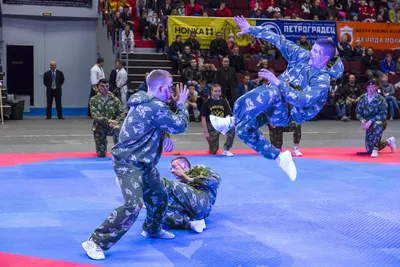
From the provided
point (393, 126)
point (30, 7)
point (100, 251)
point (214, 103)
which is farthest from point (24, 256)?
point (30, 7)

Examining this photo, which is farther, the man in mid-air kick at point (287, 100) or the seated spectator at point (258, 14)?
the seated spectator at point (258, 14)

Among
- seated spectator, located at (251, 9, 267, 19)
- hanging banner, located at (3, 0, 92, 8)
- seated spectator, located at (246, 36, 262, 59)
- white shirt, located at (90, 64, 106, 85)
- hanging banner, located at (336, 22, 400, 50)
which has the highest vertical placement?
hanging banner, located at (3, 0, 92, 8)

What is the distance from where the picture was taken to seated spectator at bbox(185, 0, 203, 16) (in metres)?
21.9

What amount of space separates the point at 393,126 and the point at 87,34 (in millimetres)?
12029

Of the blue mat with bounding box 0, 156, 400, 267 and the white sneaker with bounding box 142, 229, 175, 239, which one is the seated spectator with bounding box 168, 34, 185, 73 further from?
the white sneaker with bounding box 142, 229, 175, 239

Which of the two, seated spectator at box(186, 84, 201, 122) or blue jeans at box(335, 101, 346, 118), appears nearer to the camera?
seated spectator at box(186, 84, 201, 122)

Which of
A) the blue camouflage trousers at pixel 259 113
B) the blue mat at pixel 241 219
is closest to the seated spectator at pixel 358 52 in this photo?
the blue mat at pixel 241 219

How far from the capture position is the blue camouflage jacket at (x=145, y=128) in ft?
18.6

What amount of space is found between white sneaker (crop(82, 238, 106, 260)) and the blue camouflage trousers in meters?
2.08

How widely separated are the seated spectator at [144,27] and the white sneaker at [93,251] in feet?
55.3

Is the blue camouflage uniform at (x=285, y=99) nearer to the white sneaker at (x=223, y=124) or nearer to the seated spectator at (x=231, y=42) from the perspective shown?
the white sneaker at (x=223, y=124)

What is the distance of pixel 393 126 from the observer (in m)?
19.1

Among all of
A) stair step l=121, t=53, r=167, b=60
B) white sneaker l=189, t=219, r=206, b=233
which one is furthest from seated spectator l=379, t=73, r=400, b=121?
white sneaker l=189, t=219, r=206, b=233

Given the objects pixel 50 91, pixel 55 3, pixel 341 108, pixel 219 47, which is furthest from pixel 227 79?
pixel 55 3
